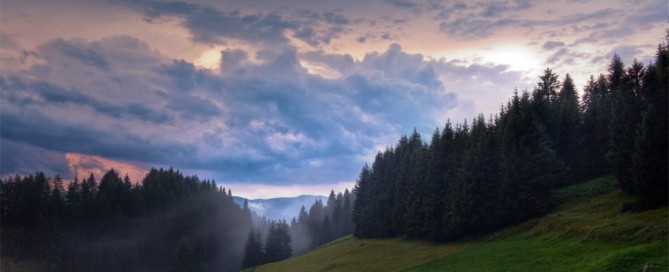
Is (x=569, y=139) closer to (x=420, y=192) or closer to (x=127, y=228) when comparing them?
(x=420, y=192)

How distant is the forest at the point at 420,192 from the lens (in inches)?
1972

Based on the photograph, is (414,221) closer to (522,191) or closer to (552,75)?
(522,191)

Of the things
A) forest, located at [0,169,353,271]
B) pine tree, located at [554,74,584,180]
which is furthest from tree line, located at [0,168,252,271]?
pine tree, located at [554,74,584,180]

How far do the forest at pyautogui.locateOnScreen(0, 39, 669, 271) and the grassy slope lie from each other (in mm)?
3512

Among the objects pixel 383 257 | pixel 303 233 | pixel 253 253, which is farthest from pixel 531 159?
pixel 303 233

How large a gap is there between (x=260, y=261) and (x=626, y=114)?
91.5 meters

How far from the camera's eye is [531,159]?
2434 inches

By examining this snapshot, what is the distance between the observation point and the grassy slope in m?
31.9

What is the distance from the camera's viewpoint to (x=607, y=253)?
109ft

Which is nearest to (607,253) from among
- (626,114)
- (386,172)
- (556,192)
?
(626,114)

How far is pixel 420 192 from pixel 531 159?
2497 cm

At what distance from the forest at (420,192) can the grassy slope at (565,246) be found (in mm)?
3512

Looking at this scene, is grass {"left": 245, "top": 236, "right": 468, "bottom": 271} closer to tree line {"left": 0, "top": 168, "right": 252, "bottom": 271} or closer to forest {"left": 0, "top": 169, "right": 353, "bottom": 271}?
forest {"left": 0, "top": 169, "right": 353, "bottom": 271}

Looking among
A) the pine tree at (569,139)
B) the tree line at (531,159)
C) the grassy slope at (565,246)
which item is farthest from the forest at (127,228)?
the pine tree at (569,139)
